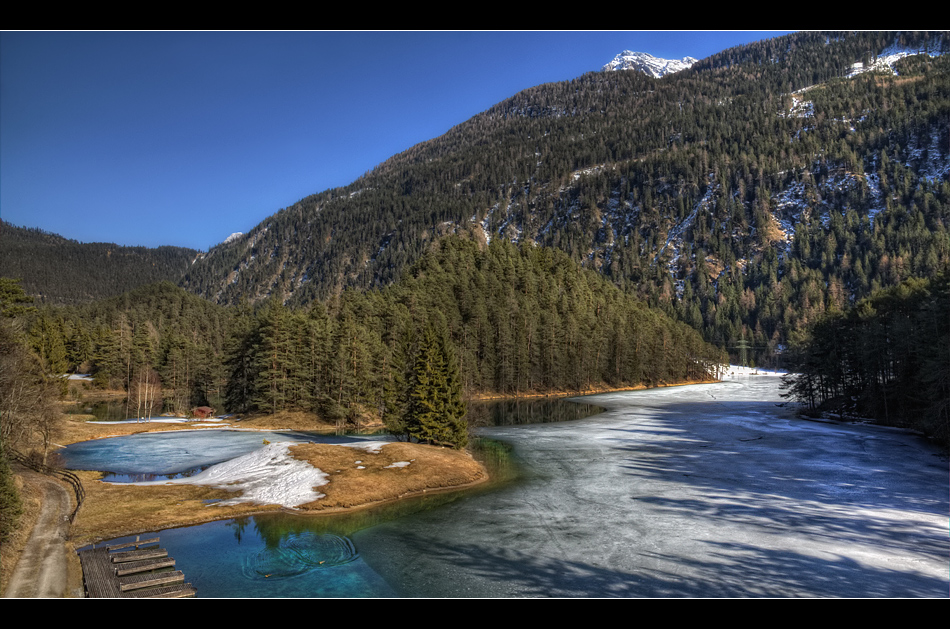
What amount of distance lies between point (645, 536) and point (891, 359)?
5157 cm

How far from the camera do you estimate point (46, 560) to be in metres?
19.1

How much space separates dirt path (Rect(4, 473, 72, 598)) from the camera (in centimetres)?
1653

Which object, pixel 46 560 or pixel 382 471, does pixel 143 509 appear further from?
pixel 382 471

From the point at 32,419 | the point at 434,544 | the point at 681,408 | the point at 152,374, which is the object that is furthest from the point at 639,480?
the point at 152,374

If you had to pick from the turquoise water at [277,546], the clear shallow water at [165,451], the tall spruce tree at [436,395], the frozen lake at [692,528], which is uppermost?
the tall spruce tree at [436,395]

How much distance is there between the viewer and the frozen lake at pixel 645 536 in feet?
60.0

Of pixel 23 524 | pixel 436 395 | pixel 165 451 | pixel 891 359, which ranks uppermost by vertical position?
pixel 891 359

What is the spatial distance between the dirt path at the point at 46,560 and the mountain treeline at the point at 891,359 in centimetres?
5280

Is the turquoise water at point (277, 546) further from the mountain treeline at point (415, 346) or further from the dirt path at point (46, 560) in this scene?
the mountain treeline at point (415, 346)

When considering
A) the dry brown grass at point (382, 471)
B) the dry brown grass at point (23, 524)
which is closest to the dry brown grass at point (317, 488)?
the dry brown grass at point (382, 471)

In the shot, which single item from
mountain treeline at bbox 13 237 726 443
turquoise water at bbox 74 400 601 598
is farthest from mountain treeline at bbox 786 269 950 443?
mountain treeline at bbox 13 237 726 443

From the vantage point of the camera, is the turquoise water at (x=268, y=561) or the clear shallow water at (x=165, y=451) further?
the clear shallow water at (x=165, y=451)

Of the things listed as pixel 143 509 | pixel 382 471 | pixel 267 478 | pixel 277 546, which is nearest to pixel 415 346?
pixel 382 471

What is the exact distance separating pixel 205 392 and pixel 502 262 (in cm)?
7243
